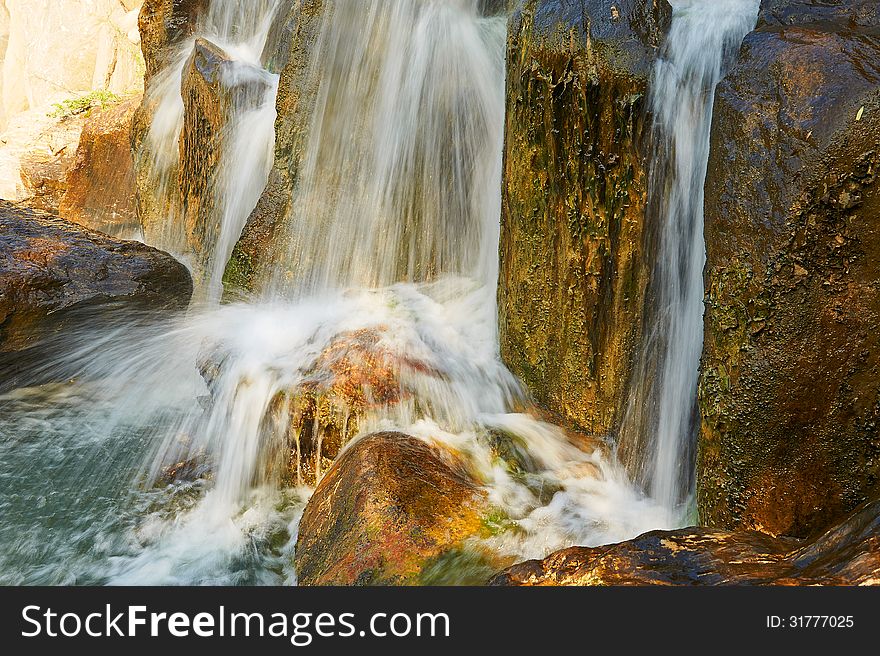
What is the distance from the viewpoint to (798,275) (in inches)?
131

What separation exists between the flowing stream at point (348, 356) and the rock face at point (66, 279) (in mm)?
211

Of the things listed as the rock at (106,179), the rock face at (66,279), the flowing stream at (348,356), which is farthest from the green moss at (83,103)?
the rock face at (66,279)

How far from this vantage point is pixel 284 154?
6.51 metres

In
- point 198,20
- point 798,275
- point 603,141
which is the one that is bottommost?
point 798,275

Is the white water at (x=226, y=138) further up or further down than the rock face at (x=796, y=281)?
further up

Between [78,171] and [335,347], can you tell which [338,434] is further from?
[78,171]

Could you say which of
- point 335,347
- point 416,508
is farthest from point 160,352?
point 416,508

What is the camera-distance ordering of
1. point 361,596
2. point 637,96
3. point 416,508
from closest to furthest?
point 361,596
point 416,508
point 637,96

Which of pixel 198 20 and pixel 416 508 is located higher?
pixel 198 20

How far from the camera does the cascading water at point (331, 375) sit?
4383mm

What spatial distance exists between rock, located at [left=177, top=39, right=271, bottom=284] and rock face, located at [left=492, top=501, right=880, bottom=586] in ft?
18.4

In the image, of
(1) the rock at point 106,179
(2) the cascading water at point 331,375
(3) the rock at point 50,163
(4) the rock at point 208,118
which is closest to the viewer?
(2) the cascading water at point 331,375

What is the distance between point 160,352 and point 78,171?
4963mm

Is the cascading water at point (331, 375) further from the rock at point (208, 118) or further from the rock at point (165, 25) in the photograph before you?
the rock at point (165, 25)
